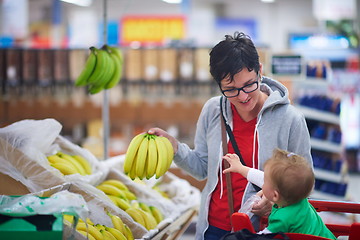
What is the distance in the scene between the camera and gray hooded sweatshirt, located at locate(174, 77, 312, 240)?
7.97ft

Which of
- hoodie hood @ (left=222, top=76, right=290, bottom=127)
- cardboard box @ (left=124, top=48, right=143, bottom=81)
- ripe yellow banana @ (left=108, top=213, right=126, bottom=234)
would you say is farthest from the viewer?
cardboard box @ (left=124, top=48, right=143, bottom=81)

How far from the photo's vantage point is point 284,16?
15938mm

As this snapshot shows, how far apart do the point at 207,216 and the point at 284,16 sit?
14213 millimetres

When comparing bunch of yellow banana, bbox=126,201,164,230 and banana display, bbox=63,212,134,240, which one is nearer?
banana display, bbox=63,212,134,240

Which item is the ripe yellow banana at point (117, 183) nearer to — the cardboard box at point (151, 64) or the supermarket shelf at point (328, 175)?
the supermarket shelf at point (328, 175)

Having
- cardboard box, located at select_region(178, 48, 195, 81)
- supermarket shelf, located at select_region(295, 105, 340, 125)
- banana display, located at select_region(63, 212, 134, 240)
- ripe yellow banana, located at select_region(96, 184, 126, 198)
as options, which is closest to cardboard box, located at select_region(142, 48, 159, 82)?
cardboard box, located at select_region(178, 48, 195, 81)

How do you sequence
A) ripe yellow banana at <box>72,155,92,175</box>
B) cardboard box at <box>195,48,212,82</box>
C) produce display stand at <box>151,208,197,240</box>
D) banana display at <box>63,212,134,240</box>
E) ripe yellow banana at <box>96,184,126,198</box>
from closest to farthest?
banana display at <box>63,212,134,240</box>, produce display stand at <box>151,208,197,240</box>, ripe yellow banana at <box>96,184,126,198</box>, ripe yellow banana at <box>72,155,92,175</box>, cardboard box at <box>195,48,212,82</box>

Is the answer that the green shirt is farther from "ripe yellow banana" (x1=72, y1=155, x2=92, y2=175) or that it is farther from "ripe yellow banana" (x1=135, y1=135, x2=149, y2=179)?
"ripe yellow banana" (x1=72, y1=155, x2=92, y2=175)

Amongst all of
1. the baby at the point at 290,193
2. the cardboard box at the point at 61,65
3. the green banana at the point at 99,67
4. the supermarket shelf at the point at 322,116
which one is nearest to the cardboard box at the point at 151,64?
the cardboard box at the point at 61,65

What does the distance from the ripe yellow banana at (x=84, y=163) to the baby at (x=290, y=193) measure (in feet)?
5.59

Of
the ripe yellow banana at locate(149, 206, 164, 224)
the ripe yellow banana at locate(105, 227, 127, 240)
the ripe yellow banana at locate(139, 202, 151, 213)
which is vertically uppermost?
the ripe yellow banana at locate(105, 227, 127, 240)

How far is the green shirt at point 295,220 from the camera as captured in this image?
2.01m

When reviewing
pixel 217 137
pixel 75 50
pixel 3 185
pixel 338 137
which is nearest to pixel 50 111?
pixel 75 50

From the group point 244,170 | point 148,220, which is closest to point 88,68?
point 148,220
